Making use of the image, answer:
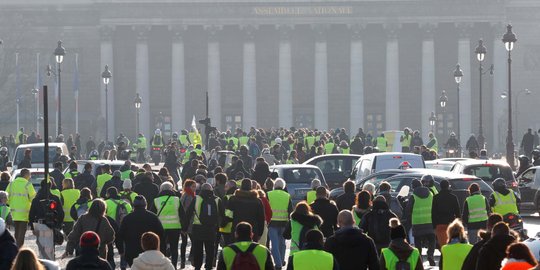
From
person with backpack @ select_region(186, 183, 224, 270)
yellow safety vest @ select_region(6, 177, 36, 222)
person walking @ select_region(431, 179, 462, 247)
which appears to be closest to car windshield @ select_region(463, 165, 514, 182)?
person walking @ select_region(431, 179, 462, 247)

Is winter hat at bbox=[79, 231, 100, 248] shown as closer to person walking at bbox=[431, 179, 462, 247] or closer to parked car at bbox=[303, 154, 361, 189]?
person walking at bbox=[431, 179, 462, 247]

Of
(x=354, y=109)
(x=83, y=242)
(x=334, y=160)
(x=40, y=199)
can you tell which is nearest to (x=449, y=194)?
(x=40, y=199)

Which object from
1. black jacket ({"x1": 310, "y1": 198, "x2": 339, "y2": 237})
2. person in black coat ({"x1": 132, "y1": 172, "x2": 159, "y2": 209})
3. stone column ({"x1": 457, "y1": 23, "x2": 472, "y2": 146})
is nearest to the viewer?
black jacket ({"x1": 310, "y1": 198, "x2": 339, "y2": 237})

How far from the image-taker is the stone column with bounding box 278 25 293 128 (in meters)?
93.7

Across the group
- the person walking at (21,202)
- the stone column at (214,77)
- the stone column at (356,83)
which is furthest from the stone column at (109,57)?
the person walking at (21,202)

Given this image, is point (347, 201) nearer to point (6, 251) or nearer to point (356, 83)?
point (6, 251)

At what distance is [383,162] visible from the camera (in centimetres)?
4016

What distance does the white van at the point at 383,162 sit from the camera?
1580 inches

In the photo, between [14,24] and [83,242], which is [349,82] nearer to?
[14,24]

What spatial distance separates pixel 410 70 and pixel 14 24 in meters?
26.0

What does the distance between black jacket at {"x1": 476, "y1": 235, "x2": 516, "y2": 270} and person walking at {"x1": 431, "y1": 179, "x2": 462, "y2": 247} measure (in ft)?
29.0

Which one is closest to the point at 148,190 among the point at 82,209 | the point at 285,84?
the point at 82,209

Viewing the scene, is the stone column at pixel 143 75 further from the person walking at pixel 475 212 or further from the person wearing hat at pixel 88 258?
the person wearing hat at pixel 88 258

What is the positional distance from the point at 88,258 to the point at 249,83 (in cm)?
7732
